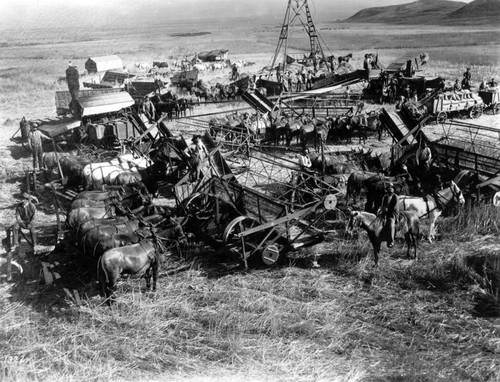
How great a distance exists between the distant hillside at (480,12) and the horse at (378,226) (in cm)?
9658

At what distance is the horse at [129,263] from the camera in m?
8.40

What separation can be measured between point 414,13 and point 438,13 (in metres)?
12.3

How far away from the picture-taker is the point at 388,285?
9312mm

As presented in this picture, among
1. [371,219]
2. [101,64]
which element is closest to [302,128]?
[371,219]

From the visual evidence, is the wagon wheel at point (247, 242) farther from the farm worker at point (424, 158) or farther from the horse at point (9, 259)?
the farm worker at point (424, 158)

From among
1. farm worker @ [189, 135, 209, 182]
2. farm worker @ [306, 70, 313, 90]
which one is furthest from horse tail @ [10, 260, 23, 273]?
farm worker @ [306, 70, 313, 90]

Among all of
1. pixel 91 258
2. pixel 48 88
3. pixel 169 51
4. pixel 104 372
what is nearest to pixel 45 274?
pixel 91 258

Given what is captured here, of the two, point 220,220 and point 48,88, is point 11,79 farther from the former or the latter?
point 220,220

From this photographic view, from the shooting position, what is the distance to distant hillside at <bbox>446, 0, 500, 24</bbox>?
93.9 meters

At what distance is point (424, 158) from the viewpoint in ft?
43.8

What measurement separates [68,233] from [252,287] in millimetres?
4193

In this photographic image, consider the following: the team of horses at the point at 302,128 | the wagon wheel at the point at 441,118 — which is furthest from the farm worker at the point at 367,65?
the team of horses at the point at 302,128

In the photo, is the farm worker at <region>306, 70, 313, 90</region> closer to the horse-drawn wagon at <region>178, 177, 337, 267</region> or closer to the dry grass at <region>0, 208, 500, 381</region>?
the horse-drawn wagon at <region>178, 177, 337, 267</region>

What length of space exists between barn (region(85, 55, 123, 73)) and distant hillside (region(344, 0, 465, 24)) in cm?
8806
